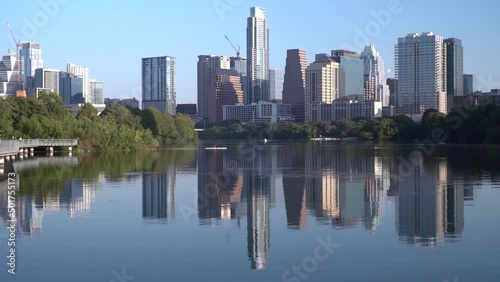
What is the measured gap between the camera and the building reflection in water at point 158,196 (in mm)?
Answer: 19166

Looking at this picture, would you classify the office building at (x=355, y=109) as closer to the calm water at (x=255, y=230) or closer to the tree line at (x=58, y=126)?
→ the tree line at (x=58, y=126)

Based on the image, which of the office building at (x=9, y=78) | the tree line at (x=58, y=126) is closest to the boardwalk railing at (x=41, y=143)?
the tree line at (x=58, y=126)

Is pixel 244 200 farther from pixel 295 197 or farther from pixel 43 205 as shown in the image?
pixel 43 205

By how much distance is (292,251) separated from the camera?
1393 centimetres

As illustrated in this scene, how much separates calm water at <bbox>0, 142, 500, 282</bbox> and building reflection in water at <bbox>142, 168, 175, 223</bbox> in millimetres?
38

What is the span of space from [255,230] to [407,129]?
88814 millimetres

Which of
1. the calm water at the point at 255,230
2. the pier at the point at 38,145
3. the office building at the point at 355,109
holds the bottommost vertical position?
the calm water at the point at 255,230

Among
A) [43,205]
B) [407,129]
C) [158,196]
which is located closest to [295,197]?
[158,196]

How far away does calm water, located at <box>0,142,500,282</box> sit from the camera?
12.4 m

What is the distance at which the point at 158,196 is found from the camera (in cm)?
2355

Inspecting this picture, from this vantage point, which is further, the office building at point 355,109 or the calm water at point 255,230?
the office building at point 355,109

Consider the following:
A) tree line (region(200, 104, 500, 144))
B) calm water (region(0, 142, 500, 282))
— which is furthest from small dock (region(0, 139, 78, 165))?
tree line (region(200, 104, 500, 144))

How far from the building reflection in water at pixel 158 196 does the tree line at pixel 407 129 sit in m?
57.1

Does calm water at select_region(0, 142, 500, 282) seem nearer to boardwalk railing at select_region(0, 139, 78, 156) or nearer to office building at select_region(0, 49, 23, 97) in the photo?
boardwalk railing at select_region(0, 139, 78, 156)
